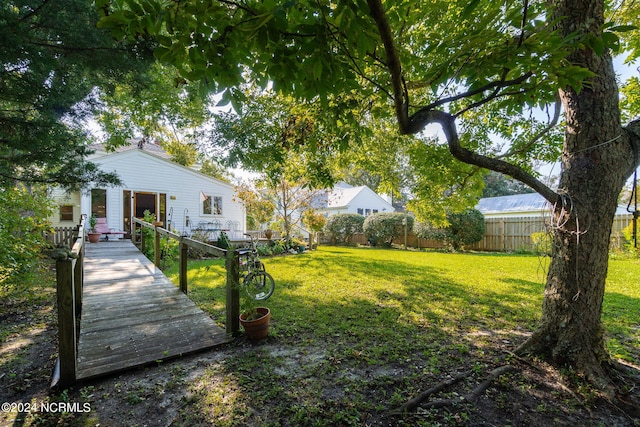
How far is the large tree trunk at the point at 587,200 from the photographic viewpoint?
2555mm

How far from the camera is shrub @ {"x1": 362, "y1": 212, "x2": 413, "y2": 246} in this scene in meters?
17.0

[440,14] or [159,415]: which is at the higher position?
[440,14]

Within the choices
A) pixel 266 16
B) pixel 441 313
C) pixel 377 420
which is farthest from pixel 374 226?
pixel 266 16

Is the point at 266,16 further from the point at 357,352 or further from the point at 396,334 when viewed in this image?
the point at 396,334

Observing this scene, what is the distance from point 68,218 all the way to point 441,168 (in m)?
14.5

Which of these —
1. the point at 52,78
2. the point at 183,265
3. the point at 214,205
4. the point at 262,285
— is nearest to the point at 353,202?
the point at 214,205

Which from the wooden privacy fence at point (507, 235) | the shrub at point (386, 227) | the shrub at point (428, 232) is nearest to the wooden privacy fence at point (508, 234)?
the wooden privacy fence at point (507, 235)

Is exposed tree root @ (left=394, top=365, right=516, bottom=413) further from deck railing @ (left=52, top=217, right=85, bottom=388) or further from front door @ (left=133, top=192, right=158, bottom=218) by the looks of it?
front door @ (left=133, top=192, right=158, bottom=218)

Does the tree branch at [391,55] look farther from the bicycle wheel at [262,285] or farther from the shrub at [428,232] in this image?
the shrub at [428,232]

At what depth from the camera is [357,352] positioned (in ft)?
11.0

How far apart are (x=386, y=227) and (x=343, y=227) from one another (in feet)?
10.5

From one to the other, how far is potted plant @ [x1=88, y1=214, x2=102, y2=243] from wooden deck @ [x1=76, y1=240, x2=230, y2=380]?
483 centimetres

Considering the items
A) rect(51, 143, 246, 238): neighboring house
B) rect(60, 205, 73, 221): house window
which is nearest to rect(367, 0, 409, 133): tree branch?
rect(51, 143, 246, 238): neighboring house

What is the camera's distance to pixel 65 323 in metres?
2.67
